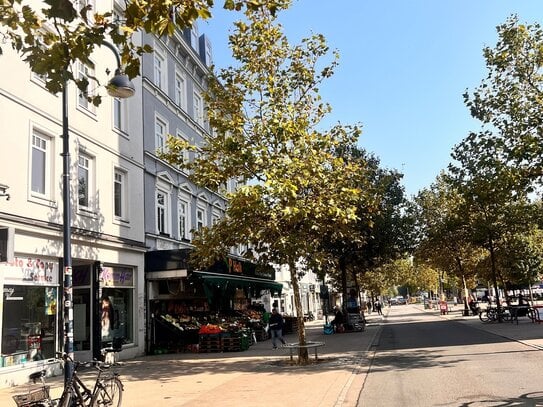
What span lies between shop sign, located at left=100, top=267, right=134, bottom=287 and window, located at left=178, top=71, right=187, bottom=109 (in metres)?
9.60

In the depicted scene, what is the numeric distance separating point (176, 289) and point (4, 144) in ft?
32.5

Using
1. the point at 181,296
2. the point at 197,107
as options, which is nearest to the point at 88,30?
the point at 181,296

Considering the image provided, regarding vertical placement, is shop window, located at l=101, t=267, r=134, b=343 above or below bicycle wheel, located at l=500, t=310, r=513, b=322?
above

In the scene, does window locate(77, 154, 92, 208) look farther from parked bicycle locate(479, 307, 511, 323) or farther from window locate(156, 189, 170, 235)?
parked bicycle locate(479, 307, 511, 323)

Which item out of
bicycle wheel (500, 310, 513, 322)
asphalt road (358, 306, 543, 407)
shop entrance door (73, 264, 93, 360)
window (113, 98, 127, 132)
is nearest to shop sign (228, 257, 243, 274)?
shop entrance door (73, 264, 93, 360)

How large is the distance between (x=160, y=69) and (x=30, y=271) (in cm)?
1286

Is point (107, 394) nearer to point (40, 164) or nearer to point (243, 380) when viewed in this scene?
point (243, 380)

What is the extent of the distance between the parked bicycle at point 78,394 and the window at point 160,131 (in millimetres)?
15470

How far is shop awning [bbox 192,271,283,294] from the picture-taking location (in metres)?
20.5

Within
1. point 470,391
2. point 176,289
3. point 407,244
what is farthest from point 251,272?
point 470,391

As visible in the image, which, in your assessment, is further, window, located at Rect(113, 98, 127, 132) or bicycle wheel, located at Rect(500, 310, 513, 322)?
bicycle wheel, located at Rect(500, 310, 513, 322)

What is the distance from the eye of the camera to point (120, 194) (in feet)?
65.4

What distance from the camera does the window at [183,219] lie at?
25.6m

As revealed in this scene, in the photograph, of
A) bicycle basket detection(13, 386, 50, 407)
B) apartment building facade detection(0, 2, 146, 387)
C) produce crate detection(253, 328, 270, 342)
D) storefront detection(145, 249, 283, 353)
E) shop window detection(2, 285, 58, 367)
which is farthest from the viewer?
produce crate detection(253, 328, 270, 342)
